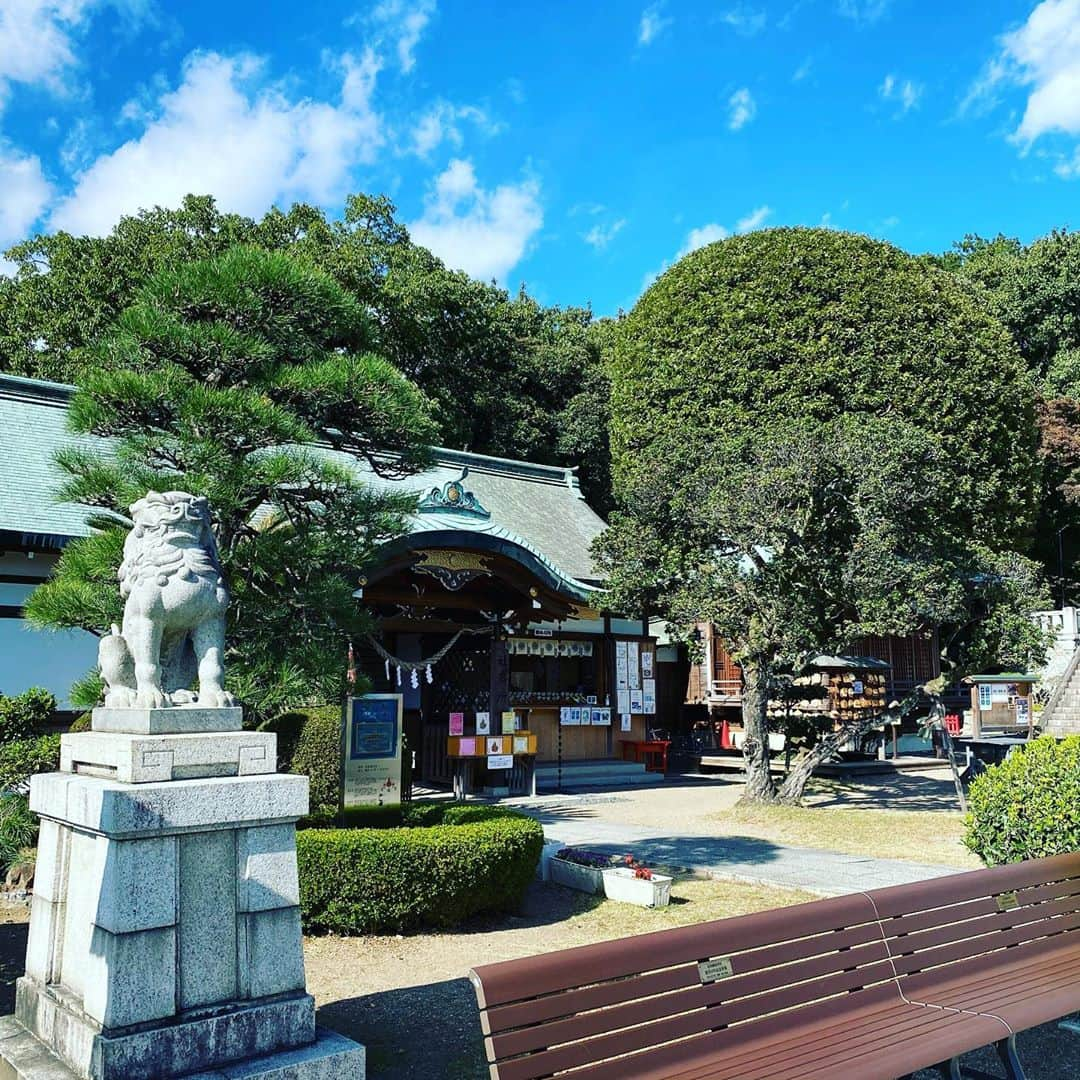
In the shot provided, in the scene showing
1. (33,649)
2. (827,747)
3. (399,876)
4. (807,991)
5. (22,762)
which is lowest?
(399,876)

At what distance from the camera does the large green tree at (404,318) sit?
21.2 m

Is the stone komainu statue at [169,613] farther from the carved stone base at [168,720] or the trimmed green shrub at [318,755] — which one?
the trimmed green shrub at [318,755]

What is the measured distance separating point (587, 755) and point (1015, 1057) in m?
14.7

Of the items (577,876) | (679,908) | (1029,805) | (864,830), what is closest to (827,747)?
(864,830)

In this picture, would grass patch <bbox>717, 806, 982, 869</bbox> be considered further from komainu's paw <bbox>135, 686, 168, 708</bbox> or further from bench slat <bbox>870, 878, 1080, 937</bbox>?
komainu's paw <bbox>135, 686, 168, 708</bbox>

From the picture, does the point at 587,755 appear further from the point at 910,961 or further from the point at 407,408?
the point at 910,961

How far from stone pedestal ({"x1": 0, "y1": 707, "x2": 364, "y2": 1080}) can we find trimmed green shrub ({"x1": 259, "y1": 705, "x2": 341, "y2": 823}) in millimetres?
4317

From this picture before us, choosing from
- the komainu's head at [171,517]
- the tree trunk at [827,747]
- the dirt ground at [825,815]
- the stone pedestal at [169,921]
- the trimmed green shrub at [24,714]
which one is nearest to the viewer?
the stone pedestal at [169,921]

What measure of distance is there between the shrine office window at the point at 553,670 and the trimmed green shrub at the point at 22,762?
944 centimetres

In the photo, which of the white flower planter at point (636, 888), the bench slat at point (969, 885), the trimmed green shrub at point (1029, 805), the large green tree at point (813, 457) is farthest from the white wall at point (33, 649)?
the bench slat at point (969, 885)

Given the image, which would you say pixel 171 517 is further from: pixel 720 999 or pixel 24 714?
pixel 24 714

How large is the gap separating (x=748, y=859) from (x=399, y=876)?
4.53m

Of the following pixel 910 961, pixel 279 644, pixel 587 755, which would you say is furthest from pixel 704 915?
pixel 587 755

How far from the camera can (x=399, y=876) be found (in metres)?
7.20
